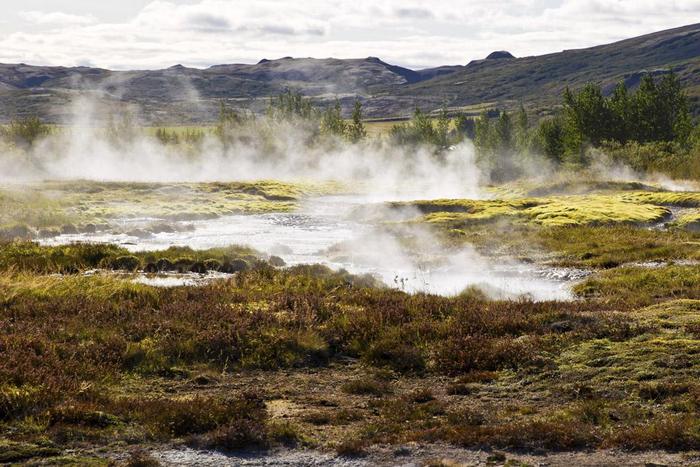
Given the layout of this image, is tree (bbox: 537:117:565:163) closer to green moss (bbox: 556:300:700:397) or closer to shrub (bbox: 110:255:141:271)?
shrub (bbox: 110:255:141:271)

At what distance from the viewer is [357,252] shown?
37.9 m

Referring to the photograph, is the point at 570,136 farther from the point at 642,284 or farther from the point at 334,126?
the point at 642,284

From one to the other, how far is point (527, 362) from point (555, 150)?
86.1m

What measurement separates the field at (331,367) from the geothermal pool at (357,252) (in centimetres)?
277

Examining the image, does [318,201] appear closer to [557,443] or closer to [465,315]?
[465,315]

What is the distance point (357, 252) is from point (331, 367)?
22.3 m

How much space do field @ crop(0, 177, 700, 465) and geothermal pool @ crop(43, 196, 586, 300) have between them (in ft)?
9.09

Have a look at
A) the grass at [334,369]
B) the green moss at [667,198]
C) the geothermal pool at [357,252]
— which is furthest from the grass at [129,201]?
the grass at [334,369]

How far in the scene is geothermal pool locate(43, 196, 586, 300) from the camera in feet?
94.7

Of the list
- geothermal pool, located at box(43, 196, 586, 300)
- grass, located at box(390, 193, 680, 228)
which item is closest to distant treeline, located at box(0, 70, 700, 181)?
grass, located at box(390, 193, 680, 228)

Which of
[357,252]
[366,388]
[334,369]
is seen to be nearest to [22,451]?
[366,388]

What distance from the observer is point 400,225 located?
50125 mm

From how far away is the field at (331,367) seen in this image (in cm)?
1059

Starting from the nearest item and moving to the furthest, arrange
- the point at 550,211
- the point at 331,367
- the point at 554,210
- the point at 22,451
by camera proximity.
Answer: the point at 22,451 < the point at 331,367 < the point at 550,211 < the point at 554,210
